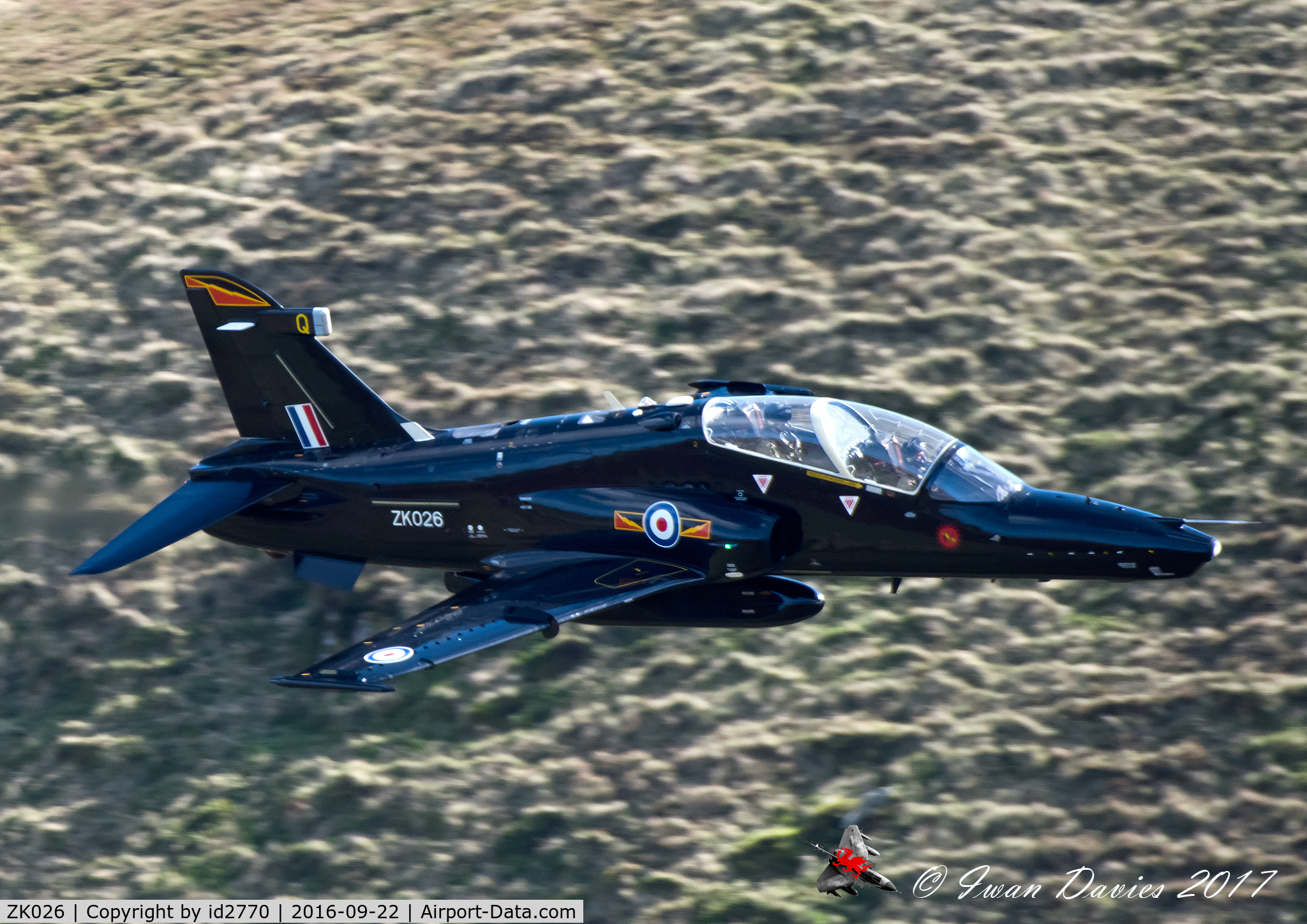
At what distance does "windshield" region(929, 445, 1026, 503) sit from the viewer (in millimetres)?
12125

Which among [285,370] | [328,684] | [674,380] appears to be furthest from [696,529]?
Answer: [674,380]

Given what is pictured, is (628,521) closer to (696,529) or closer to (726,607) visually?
(696,529)

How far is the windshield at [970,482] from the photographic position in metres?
12.1

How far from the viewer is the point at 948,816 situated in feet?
41.2

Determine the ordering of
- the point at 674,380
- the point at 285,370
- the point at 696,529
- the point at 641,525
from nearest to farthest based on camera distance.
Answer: the point at 696,529, the point at 641,525, the point at 285,370, the point at 674,380

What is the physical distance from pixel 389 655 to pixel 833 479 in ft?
14.8

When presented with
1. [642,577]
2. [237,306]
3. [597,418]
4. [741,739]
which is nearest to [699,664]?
[741,739]

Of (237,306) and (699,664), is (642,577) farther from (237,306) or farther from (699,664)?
(237,306)

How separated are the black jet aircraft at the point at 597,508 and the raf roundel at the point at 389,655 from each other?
0.07ft

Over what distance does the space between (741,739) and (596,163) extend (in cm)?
1114

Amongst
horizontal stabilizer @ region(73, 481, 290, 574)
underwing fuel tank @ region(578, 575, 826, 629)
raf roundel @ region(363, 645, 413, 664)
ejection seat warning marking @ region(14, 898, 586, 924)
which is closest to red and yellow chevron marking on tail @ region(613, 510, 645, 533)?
underwing fuel tank @ region(578, 575, 826, 629)

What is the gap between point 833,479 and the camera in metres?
12.3

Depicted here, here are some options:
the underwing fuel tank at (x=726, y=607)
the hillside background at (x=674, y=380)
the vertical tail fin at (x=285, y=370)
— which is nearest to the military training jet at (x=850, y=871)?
the hillside background at (x=674, y=380)

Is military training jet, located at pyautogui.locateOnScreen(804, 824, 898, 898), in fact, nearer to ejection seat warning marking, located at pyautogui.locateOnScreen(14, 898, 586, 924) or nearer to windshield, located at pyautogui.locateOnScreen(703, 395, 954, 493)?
ejection seat warning marking, located at pyautogui.locateOnScreen(14, 898, 586, 924)
